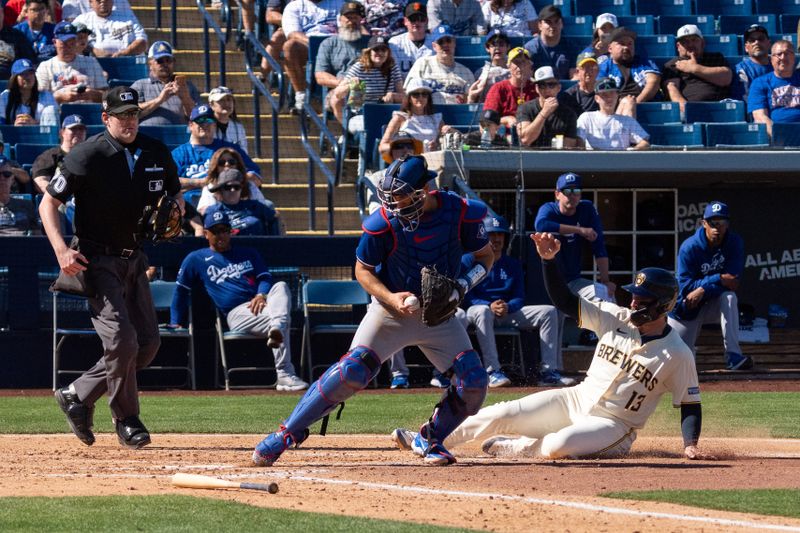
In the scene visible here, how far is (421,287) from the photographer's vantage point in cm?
650

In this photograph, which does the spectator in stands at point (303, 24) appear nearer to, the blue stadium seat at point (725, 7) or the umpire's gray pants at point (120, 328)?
the blue stadium seat at point (725, 7)

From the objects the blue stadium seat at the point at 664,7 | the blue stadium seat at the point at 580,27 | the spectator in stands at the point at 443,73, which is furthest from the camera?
the blue stadium seat at the point at 664,7

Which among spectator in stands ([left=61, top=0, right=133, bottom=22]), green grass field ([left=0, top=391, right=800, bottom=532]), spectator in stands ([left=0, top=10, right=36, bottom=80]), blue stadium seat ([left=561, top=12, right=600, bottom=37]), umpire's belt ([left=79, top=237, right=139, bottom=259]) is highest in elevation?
spectator in stands ([left=61, top=0, right=133, bottom=22])

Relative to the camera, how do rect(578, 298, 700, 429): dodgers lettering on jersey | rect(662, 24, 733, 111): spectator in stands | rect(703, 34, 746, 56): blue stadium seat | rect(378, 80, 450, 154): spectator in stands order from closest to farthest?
rect(578, 298, 700, 429): dodgers lettering on jersey → rect(378, 80, 450, 154): spectator in stands → rect(662, 24, 733, 111): spectator in stands → rect(703, 34, 746, 56): blue stadium seat

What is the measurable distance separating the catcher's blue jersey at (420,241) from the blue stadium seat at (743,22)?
34.1 ft

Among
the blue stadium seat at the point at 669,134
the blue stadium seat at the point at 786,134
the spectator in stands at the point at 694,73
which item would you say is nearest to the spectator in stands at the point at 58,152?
the blue stadium seat at the point at 669,134

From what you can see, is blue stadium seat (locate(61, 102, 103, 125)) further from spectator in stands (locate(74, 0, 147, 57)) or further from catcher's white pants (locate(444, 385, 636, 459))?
catcher's white pants (locate(444, 385, 636, 459))

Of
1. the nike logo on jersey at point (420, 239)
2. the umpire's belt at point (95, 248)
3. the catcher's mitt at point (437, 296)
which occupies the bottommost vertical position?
the catcher's mitt at point (437, 296)

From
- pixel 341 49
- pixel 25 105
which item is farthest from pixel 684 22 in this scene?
pixel 25 105

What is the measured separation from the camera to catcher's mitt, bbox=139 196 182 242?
7.25 metres

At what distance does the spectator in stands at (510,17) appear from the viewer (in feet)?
50.9

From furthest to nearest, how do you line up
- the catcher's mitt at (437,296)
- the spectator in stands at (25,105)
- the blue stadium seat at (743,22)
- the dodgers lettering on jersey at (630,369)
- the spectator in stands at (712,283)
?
the blue stadium seat at (743,22), the spectator in stands at (25,105), the spectator in stands at (712,283), the dodgers lettering on jersey at (630,369), the catcher's mitt at (437,296)

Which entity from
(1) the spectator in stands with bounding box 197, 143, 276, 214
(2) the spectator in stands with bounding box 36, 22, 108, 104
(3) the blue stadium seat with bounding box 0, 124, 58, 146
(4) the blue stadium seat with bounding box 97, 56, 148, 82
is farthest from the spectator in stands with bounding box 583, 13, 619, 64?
(3) the blue stadium seat with bounding box 0, 124, 58, 146

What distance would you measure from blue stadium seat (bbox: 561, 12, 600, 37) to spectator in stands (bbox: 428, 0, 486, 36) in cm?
101
